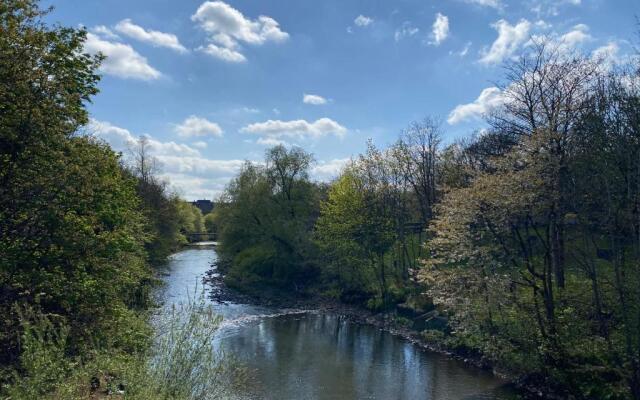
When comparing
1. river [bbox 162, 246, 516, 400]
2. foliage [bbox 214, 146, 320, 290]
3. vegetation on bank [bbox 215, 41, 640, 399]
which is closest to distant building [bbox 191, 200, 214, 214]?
foliage [bbox 214, 146, 320, 290]

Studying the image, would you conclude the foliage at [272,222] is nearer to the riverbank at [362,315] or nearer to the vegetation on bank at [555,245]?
the riverbank at [362,315]

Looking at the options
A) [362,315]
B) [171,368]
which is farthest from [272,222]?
[171,368]

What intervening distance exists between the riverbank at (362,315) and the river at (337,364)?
559 mm

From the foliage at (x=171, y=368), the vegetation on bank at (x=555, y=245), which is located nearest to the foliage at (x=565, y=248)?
the vegetation on bank at (x=555, y=245)

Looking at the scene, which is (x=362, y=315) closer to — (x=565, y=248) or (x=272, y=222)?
(x=272, y=222)

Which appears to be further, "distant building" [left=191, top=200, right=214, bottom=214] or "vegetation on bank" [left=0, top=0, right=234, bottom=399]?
"distant building" [left=191, top=200, right=214, bottom=214]

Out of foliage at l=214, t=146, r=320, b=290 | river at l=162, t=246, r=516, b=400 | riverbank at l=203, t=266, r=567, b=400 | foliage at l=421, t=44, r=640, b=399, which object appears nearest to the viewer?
foliage at l=421, t=44, r=640, b=399

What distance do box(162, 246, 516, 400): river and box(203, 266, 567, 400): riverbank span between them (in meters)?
0.56

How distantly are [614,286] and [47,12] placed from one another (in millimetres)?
18751

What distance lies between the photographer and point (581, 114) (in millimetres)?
19078

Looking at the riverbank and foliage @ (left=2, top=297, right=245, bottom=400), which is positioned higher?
foliage @ (left=2, top=297, right=245, bottom=400)

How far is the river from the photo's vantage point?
716 inches

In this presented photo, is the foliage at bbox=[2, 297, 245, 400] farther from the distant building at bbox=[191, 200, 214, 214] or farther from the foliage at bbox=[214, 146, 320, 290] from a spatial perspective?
the distant building at bbox=[191, 200, 214, 214]

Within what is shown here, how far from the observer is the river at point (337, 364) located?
18.2 metres
